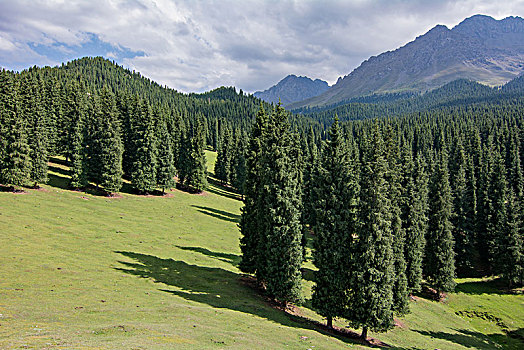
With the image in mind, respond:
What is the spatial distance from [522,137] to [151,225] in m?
152

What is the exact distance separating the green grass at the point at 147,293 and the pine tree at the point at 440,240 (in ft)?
14.3

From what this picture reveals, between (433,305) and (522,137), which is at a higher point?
(522,137)

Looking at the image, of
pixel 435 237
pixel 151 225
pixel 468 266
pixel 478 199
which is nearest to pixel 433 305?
pixel 435 237

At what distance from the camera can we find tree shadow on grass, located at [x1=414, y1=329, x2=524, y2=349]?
3647 cm

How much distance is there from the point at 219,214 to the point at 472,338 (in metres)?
49.7

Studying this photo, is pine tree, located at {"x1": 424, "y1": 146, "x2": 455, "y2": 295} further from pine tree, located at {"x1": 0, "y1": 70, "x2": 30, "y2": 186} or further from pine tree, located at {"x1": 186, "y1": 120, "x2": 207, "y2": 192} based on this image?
pine tree, located at {"x1": 0, "y1": 70, "x2": 30, "y2": 186}

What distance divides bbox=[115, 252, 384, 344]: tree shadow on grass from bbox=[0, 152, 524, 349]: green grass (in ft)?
0.41

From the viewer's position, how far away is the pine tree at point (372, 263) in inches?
1130

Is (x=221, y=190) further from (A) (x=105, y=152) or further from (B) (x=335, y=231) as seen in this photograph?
(B) (x=335, y=231)

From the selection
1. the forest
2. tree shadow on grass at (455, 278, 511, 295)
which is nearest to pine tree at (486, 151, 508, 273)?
the forest

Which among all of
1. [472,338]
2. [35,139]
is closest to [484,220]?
[472,338]

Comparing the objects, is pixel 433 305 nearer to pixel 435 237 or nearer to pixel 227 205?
pixel 435 237

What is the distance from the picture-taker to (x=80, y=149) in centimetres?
6294

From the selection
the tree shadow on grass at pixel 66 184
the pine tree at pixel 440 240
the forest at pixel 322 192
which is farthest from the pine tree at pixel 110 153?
the pine tree at pixel 440 240
